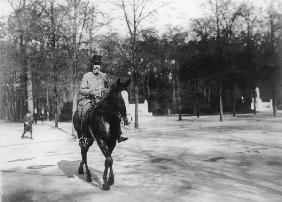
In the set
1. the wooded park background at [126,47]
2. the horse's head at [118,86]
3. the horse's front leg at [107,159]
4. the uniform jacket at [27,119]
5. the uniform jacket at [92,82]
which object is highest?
the wooded park background at [126,47]

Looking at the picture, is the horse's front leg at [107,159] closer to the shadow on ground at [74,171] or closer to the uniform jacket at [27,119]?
the shadow on ground at [74,171]

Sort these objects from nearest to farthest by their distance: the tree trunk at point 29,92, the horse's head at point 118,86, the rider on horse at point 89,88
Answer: the horse's head at point 118,86 < the rider on horse at point 89,88 < the tree trunk at point 29,92

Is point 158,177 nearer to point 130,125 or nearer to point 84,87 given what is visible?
point 84,87

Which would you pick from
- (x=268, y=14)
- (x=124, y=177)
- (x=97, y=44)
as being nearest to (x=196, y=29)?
(x=268, y=14)

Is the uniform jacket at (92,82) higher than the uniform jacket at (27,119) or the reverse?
higher

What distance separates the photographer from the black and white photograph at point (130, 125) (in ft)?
26.1

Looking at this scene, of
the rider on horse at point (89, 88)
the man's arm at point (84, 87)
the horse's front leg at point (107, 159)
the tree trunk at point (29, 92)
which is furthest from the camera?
the tree trunk at point (29, 92)

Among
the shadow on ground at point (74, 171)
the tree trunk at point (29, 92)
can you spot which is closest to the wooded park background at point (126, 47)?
the tree trunk at point (29, 92)

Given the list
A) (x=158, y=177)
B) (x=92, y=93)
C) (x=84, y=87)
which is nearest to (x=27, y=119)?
(x=84, y=87)

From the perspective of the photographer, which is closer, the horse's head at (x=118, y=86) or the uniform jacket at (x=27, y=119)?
the horse's head at (x=118, y=86)

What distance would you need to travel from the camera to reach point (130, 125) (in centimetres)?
3262

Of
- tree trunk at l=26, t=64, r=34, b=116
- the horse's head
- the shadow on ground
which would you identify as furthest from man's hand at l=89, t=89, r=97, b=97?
tree trunk at l=26, t=64, r=34, b=116

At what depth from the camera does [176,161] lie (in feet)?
39.5

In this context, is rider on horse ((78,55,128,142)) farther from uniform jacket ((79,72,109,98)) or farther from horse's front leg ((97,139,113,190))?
horse's front leg ((97,139,113,190))
